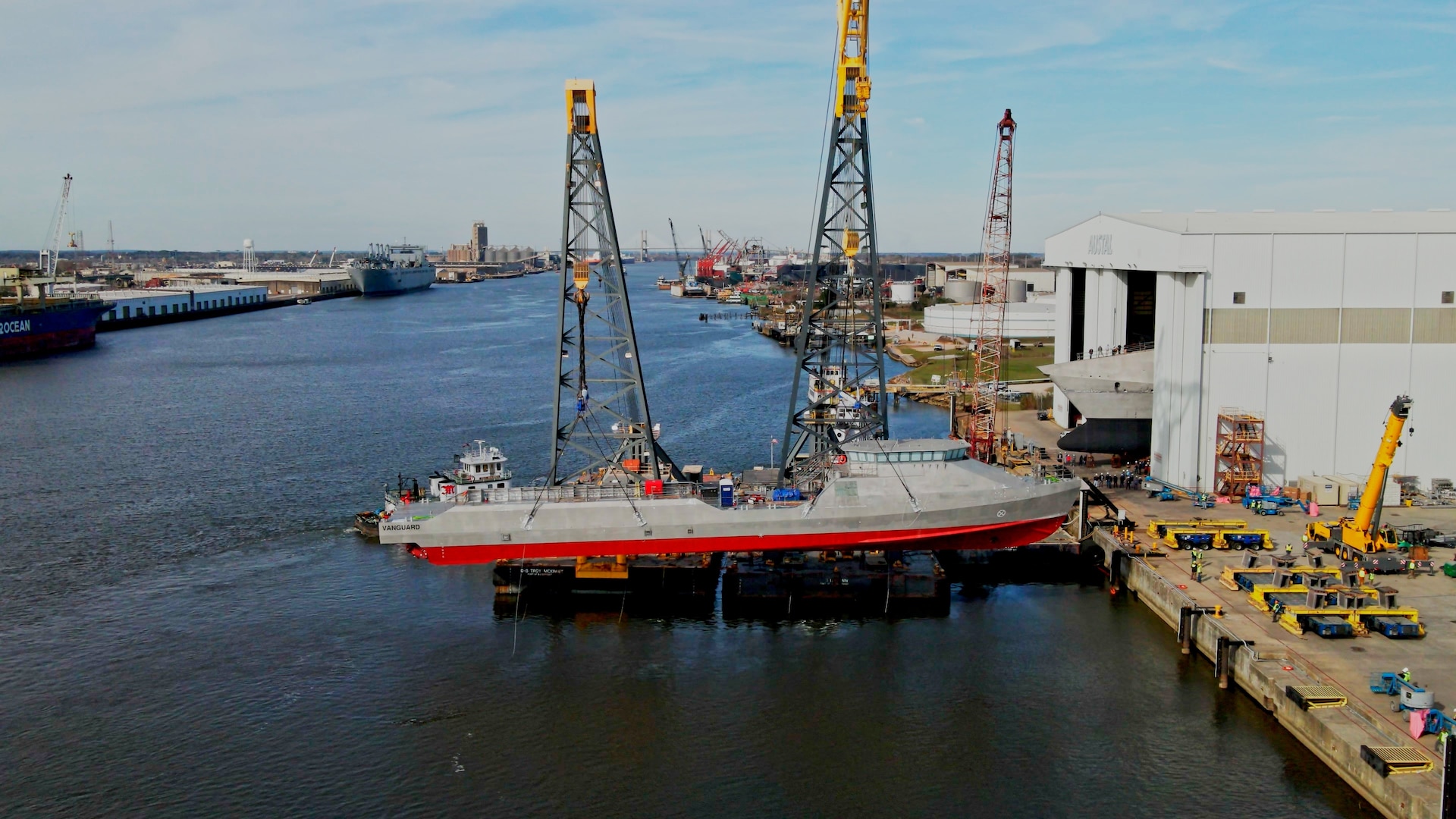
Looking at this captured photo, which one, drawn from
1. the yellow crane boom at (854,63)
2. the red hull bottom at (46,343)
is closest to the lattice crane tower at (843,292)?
the yellow crane boom at (854,63)

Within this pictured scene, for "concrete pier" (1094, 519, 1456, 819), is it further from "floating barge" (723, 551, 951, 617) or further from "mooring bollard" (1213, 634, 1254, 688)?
"floating barge" (723, 551, 951, 617)

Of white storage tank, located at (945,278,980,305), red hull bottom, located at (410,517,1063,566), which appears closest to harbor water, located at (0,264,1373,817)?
red hull bottom, located at (410,517,1063,566)

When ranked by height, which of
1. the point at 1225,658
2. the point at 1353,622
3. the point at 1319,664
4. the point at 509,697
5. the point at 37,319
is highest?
the point at 37,319

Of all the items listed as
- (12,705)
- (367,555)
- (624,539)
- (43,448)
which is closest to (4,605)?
(12,705)

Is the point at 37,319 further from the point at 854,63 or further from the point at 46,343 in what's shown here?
the point at 854,63

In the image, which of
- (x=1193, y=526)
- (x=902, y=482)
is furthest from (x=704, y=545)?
(x=1193, y=526)

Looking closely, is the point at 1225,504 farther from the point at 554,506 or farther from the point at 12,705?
the point at 12,705
